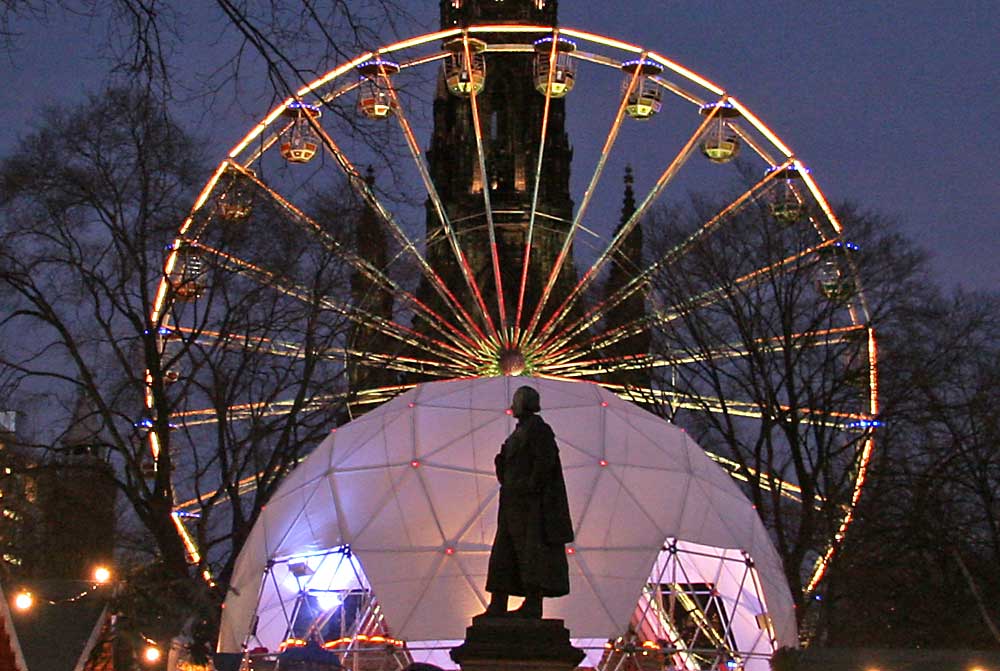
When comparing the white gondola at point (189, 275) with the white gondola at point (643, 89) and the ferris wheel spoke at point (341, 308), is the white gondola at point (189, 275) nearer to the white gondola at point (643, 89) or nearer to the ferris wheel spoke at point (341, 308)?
the ferris wheel spoke at point (341, 308)

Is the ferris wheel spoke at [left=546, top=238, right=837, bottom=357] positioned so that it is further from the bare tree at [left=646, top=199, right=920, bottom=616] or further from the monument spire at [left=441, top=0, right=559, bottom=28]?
the monument spire at [left=441, top=0, right=559, bottom=28]

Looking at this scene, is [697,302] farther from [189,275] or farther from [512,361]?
[189,275]

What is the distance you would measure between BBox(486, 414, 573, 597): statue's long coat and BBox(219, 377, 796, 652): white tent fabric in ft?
32.1

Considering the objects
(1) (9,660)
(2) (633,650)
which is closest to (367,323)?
(2) (633,650)

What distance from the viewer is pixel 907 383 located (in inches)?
1232

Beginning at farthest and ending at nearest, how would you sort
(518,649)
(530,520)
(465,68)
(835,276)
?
(465,68) < (835,276) < (530,520) < (518,649)

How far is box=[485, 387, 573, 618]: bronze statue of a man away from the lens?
1439 cm

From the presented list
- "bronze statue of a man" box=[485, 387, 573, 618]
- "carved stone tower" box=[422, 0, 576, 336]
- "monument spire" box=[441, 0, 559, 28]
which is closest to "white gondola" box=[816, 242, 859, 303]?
"bronze statue of a man" box=[485, 387, 573, 618]

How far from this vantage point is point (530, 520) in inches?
568

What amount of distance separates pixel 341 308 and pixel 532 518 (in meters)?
16.6

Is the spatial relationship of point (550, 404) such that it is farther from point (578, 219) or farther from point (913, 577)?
point (913, 577)

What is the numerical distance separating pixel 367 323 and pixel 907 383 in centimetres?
1072

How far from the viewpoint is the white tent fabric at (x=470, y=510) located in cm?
2492

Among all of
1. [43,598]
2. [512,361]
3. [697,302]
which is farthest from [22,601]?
[697,302]
